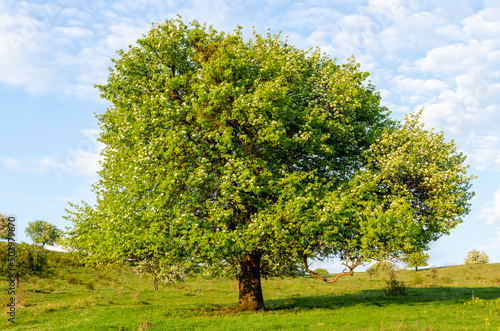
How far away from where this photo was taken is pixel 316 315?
76.3 feet

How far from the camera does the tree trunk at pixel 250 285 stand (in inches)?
1021

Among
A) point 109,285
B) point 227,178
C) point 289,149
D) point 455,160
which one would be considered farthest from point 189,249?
point 109,285

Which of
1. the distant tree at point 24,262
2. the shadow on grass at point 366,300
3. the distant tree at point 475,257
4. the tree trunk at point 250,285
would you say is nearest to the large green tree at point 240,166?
the tree trunk at point 250,285

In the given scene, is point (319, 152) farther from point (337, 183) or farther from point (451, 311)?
point (451, 311)

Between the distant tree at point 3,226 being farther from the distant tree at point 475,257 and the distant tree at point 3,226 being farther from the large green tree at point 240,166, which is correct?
the distant tree at point 475,257

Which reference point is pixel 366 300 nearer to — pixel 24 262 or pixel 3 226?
pixel 24 262

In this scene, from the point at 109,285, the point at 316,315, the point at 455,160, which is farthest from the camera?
the point at 109,285

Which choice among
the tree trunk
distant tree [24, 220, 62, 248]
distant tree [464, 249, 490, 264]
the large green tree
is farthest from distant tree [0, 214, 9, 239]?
distant tree [464, 249, 490, 264]

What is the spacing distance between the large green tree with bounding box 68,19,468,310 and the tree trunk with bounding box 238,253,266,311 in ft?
0.28

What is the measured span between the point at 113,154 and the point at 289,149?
39.7 ft

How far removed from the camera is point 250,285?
26188 mm

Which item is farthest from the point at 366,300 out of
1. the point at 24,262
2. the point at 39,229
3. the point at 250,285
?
the point at 39,229

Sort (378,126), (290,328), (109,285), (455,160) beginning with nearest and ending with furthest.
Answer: (290,328) < (455,160) < (378,126) < (109,285)

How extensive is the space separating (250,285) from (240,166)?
387 inches
